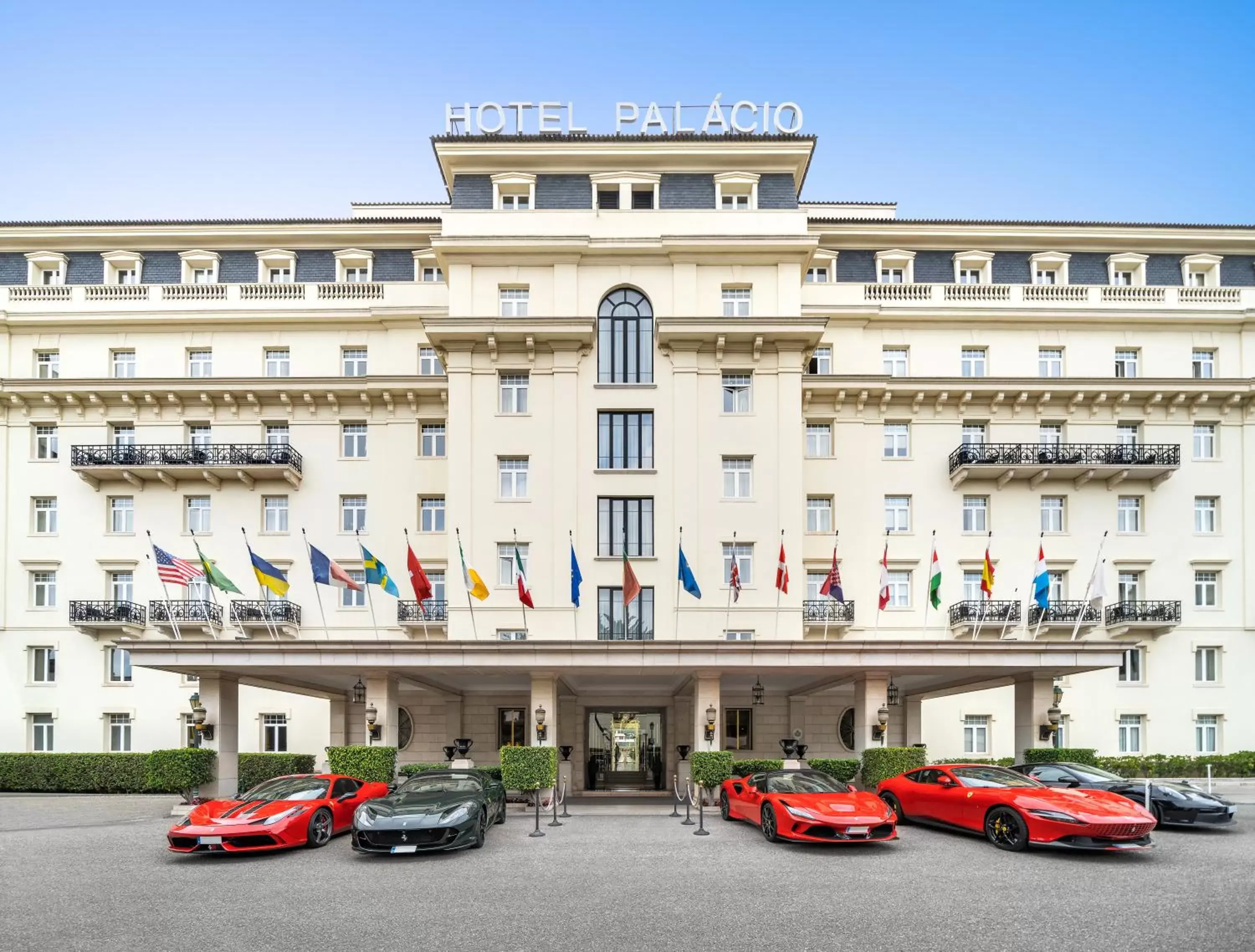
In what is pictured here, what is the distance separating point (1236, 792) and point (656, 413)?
21385mm

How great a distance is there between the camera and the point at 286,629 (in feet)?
112

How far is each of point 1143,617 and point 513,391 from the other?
23.7m

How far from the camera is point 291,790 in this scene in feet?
55.3

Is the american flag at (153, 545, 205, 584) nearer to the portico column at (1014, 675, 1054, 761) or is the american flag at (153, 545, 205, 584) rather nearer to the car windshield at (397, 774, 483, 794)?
the car windshield at (397, 774, 483, 794)

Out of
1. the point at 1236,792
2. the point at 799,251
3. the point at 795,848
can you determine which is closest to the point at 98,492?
the point at 799,251

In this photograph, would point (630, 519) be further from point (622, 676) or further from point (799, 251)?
point (799, 251)

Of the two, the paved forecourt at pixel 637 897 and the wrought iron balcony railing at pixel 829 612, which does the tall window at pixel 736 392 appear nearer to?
the wrought iron balcony railing at pixel 829 612

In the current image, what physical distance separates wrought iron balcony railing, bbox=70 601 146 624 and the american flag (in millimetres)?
10096

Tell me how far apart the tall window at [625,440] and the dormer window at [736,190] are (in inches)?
313

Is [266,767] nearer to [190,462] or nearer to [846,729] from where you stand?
[190,462]

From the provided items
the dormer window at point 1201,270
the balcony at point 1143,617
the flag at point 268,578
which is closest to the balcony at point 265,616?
the flag at point 268,578

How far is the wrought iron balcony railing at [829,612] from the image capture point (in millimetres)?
33219

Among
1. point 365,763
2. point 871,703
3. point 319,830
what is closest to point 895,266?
point 871,703

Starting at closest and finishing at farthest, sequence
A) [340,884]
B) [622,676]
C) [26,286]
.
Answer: [340,884] < [622,676] < [26,286]
